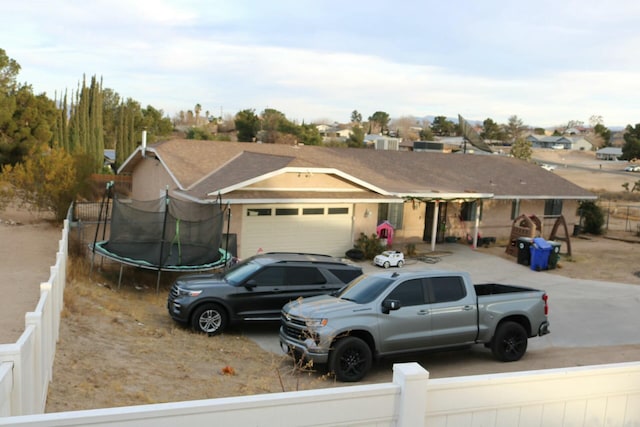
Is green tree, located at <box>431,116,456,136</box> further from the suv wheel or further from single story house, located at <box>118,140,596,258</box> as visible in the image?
the suv wheel

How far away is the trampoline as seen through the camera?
15.8 meters

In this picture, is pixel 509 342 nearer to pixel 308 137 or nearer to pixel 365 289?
pixel 365 289

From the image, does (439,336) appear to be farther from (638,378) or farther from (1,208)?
(1,208)

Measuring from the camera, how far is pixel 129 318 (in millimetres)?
12688

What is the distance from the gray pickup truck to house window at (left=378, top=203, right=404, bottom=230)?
12.6 m

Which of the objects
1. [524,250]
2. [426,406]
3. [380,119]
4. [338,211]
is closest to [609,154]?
[380,119]

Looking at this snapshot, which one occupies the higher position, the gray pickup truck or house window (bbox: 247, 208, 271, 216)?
house window (bbox: 247, 208, 271, 216)

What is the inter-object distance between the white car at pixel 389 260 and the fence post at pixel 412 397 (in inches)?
645

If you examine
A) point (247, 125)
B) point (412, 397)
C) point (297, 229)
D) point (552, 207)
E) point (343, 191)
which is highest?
point (247, 125)

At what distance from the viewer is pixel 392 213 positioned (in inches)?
971

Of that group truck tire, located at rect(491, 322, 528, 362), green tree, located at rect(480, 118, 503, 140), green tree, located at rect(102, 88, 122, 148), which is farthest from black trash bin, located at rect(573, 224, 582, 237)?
green tree, located at rect(480, 118, 503, 140)

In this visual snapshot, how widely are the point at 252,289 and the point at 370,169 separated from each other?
1613cm

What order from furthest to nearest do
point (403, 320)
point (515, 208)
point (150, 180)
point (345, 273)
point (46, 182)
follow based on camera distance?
point (150, 180), point (515, 208), point (46, 182), point (345, 273), point (403, 320)

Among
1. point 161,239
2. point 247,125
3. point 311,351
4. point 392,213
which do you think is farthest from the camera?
point 247,125
